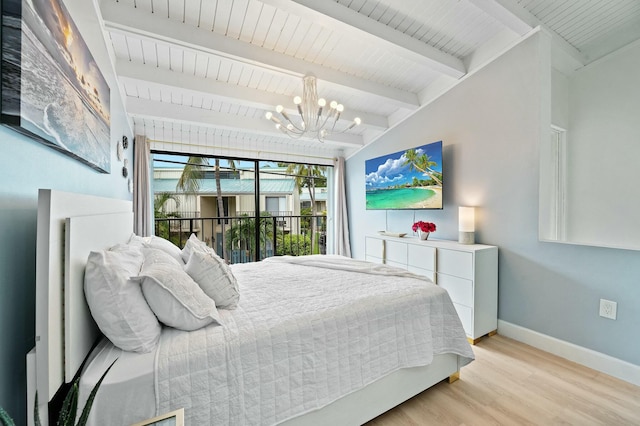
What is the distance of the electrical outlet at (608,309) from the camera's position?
199 cm

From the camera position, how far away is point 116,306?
100cm

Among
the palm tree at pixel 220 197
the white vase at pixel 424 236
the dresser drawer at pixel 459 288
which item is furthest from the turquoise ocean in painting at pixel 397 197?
the palm tree at pixel 220 197

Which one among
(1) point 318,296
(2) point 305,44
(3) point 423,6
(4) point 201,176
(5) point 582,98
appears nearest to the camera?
(1) point 318,296

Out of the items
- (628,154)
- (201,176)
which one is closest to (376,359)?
(628,154)

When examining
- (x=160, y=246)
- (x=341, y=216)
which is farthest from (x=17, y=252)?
(x=341, y=216)

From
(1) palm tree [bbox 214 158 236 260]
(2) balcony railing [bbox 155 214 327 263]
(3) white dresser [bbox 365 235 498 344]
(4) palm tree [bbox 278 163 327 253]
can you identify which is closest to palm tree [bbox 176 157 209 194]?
(1) palm tree [bbox 214 158 236 260]

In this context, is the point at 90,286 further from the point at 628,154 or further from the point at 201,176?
the point at 628,154

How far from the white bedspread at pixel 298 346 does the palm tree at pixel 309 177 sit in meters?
3.37

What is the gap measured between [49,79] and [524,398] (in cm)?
300

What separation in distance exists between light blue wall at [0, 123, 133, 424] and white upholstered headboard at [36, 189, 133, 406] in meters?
0.11

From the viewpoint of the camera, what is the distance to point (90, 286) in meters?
0.98

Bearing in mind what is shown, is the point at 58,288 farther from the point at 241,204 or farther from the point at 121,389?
the point at 241,204

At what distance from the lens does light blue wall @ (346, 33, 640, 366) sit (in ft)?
6.64

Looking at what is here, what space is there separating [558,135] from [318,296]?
343 centimetres
